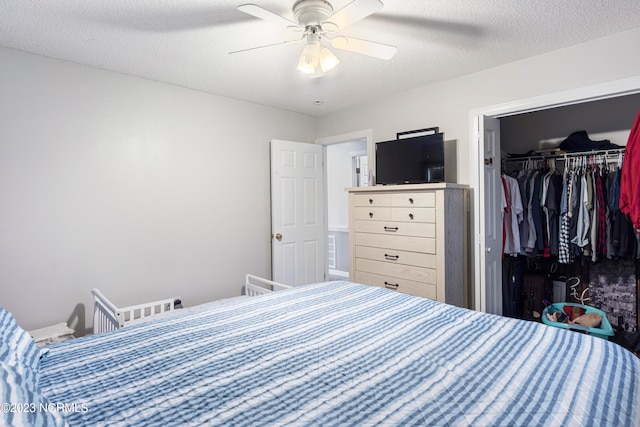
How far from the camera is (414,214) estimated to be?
2691 mm

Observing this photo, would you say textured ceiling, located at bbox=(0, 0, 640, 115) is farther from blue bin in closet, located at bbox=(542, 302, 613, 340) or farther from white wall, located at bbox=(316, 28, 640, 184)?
blue bin in closet, located at bbox=(542, 302, 613, 340)

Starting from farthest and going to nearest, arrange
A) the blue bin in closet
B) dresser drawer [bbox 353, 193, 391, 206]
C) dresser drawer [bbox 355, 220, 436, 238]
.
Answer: dresser drawer [bbox 353, 193, 391, 206] < dresser drawer [bbox 355, 220, 436, 238] < the blue bin in closet

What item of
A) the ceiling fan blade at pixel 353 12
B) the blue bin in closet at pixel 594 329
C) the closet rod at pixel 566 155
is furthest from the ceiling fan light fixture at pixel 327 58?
the blue bin in closet at pixel 594 329

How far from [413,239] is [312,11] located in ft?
5.78

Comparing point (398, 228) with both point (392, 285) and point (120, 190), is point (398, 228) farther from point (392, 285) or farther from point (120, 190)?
point (120, 190)

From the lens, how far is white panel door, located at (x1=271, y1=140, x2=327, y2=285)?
12.0ft

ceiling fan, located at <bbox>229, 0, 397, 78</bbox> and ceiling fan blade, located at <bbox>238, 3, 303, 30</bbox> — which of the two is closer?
ceiling fan blade, located at <bbox>238, 3, 303, 30</bbox>

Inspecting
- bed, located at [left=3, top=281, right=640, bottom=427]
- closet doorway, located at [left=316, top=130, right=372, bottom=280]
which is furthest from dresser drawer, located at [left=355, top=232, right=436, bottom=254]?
closet doorway, located at [left=316, top=130, right=372, bottom=280]

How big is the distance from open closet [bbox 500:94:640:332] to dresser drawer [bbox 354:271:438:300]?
3.54ft

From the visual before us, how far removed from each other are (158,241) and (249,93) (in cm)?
161

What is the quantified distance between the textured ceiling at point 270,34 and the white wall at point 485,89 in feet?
0.32

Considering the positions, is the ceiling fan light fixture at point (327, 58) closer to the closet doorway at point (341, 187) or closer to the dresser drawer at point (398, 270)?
the dresser drawer at point (398, 270)

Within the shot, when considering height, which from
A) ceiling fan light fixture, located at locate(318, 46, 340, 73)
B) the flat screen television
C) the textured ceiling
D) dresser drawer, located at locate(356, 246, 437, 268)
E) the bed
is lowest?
the bed

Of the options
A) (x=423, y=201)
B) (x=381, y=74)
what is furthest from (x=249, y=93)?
(x=423, y=201)
